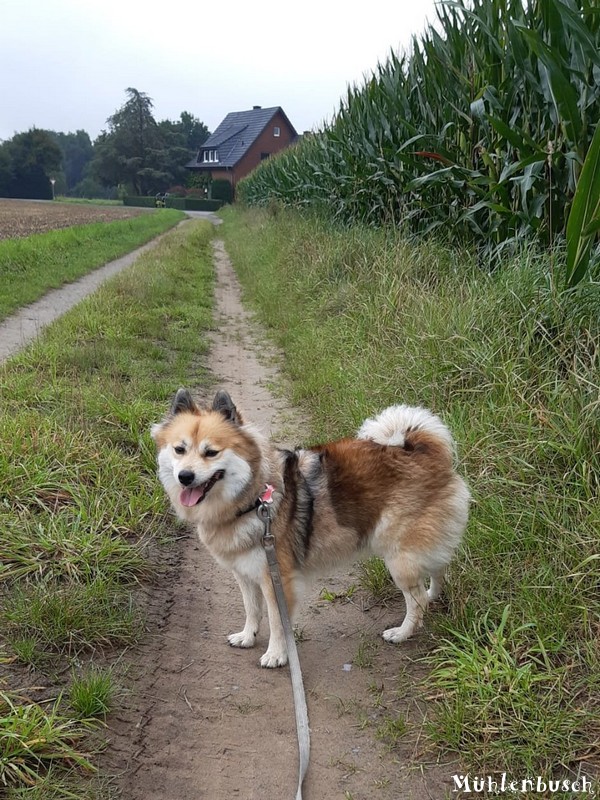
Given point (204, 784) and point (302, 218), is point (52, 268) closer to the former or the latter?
point (302, 218)

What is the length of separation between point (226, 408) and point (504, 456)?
61.6 inches

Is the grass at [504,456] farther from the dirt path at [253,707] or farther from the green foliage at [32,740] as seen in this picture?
the green foliage at [32,740]

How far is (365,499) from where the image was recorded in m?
3.01

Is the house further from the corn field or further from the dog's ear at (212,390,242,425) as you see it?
the dog's ear at (212,390,242,425)

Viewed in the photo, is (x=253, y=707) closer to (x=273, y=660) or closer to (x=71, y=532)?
(x=273, y=660)

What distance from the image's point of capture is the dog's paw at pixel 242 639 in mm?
3121

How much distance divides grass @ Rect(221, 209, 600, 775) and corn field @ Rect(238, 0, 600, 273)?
545 mm

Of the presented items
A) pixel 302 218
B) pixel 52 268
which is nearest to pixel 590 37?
pixel 302 218

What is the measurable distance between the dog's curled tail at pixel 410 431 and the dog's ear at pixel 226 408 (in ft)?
2.37

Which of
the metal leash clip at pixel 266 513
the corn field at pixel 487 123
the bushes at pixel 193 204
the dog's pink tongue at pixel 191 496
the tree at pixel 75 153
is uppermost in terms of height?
the tree at pixel 75 153

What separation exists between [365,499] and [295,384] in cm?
357

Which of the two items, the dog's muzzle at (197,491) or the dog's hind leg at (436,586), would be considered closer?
the dog's muzzle at (197,491)

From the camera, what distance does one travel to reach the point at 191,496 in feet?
9.32

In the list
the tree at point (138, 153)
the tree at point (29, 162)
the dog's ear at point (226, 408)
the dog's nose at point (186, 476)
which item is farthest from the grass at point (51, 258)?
the tree at point (29, 162)
